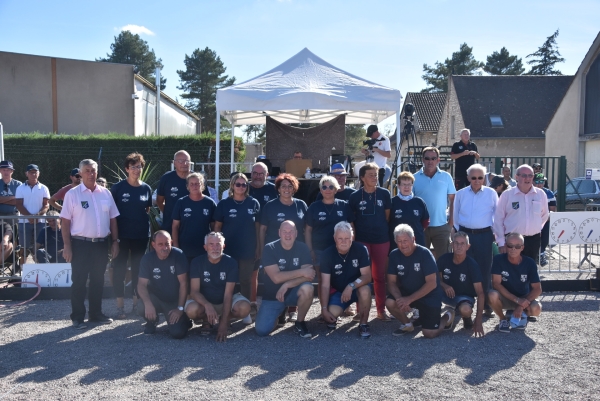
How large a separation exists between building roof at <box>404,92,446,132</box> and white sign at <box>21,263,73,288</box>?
107 feet

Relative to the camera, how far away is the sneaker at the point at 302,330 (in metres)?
5.39

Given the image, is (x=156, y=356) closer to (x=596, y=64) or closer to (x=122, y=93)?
(x=122, y=93)

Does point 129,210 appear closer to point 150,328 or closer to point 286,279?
point 150,328

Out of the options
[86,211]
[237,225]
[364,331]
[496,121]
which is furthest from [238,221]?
[496,121]

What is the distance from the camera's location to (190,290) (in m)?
5.56

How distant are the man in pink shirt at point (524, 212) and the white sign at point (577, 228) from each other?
170 cm

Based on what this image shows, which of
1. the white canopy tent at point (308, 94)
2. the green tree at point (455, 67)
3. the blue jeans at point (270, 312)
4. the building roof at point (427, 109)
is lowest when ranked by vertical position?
the blue jeans at point (270, 312)

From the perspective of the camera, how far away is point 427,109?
38875 mm

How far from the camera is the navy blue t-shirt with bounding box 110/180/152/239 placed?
6039 mm

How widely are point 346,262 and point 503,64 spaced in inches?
1966

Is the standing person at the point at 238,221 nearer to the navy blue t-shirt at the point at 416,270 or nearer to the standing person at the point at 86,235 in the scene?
the standing person at the point at 86,235

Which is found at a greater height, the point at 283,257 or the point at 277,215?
the point at 277,215

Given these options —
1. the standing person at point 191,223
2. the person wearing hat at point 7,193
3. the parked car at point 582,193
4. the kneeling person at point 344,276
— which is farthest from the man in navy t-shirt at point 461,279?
the parked car at point 582,193

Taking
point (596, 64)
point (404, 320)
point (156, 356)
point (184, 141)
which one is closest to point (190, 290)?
point (156, 356)
